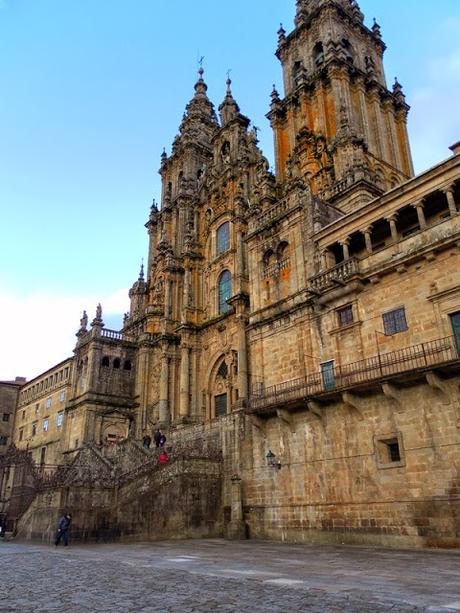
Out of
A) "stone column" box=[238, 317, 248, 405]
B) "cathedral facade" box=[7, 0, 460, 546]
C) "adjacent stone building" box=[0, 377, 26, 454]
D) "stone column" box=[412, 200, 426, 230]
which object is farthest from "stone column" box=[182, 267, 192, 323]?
"adjacent stone building" box=[0, 377, 26, 454]

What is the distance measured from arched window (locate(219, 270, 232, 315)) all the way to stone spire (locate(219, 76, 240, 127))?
15.8 metres

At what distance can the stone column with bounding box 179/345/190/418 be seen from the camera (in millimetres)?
40500

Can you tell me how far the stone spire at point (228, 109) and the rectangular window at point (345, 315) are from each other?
30.4 metres

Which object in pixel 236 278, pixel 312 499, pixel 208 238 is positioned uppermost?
pixel 208 238

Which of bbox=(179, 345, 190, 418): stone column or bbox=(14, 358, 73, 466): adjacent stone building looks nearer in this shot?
bbox=(179, 345, 190, 418): stone column

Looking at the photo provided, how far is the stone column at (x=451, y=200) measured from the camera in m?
19.9

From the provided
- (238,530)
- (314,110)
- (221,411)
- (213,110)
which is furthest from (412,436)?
(213,110)

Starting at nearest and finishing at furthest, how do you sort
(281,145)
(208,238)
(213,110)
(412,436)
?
1. (412,436)
2. (281,145)
3. (208,238)
4. (213,110)

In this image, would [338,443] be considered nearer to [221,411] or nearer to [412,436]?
[412,436]

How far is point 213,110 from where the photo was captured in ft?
211

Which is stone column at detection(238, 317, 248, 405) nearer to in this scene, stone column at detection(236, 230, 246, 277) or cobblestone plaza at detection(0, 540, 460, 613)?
stone column at detection(236, 230, 246, 277)

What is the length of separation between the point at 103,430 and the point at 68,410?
5059 millimetres

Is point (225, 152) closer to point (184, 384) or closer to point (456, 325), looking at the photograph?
point (184, 384)

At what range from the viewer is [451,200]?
20141 millimetres
